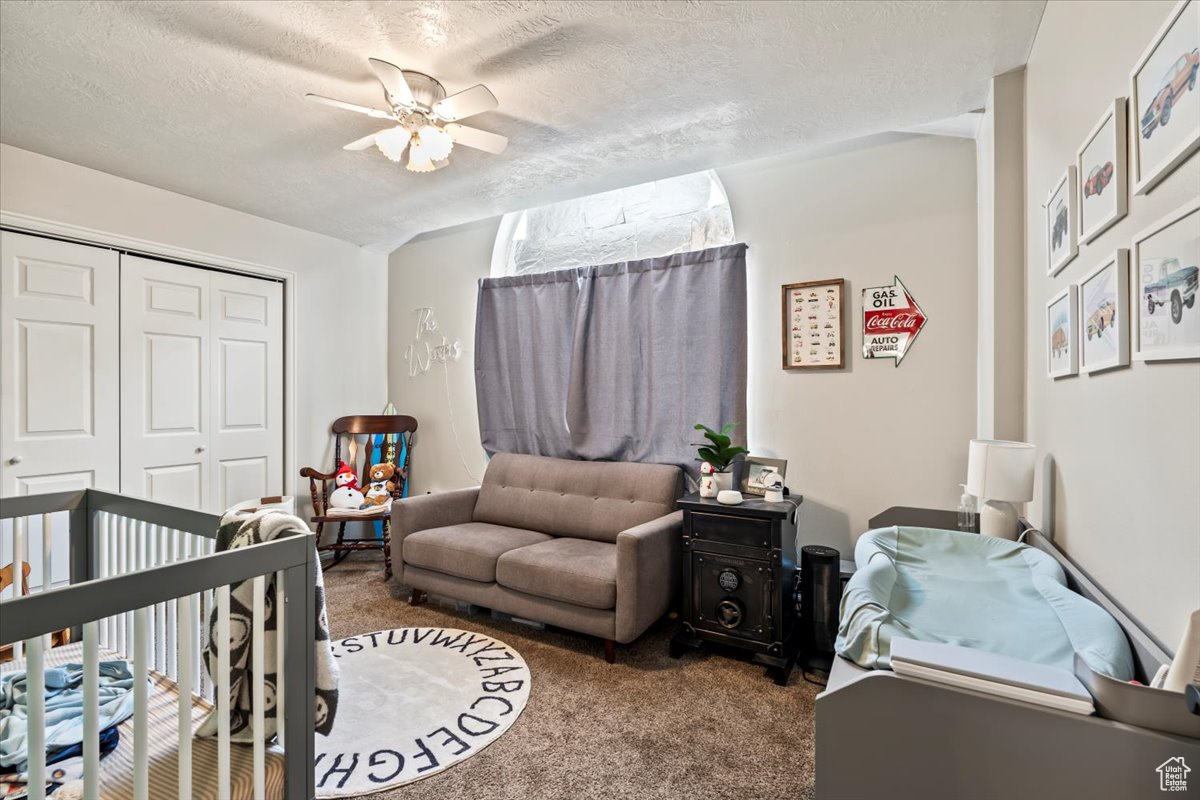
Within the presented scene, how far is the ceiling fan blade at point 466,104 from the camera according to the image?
1.96 metres

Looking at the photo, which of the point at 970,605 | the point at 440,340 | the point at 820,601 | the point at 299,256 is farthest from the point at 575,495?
the point at 299,256

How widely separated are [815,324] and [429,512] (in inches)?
98.3

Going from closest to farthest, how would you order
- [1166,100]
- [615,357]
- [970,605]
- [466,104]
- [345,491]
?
[1166,100]
[970,605]
[466,104]
[615,357]
[345,491]

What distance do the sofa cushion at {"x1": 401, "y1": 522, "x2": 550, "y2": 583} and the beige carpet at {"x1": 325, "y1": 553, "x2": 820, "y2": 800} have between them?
1.11 feet

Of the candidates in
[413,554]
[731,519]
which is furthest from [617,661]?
[413,554]

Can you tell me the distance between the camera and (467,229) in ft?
13.7

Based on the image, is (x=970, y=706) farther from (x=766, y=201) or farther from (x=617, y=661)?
(x=766, y=201)

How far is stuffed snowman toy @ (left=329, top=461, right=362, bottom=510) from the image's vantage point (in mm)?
3803

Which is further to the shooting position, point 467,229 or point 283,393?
point 467,229

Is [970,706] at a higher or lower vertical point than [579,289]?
lower

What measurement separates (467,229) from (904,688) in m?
4.05

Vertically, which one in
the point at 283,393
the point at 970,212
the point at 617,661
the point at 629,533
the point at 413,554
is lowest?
the point at 617,661

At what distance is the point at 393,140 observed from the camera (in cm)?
213

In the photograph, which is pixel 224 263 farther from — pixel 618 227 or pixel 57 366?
pixel 618 227
